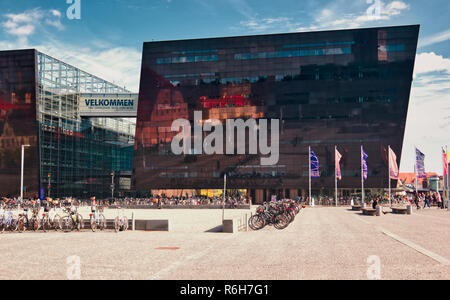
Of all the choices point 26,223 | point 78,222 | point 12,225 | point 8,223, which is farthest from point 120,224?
point 8,223

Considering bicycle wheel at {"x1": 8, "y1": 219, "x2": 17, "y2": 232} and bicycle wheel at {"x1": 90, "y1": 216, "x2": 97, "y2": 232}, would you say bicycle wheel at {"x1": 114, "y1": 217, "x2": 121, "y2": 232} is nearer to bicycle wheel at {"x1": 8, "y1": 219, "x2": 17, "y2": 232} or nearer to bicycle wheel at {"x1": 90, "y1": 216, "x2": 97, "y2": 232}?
bicycle wheel at {"x1": 90, "y1": 216, "x2": 97, "y2": 232}

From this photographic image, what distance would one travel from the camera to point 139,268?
12.1 meters

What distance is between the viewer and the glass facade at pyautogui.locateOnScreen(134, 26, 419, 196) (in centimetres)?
7712

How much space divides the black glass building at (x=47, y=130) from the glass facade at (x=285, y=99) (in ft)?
40.5

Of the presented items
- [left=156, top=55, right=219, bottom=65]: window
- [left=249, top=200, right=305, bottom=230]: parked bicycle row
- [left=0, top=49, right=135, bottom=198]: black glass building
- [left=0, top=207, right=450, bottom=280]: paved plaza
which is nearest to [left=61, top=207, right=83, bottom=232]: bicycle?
[left=0, top=207, right=450, bottom=280]: paved plaza

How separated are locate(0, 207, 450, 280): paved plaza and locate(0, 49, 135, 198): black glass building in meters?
59.8

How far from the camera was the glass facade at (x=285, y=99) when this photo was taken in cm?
7712

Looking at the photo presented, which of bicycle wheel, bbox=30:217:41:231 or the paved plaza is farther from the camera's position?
bicycle wheel, bbox=30:217:41:231

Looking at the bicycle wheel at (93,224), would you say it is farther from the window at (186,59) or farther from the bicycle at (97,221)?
the window at (186,59)

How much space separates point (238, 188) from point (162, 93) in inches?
834

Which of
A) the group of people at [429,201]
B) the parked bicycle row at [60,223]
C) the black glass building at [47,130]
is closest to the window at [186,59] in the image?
the black glass building at [47,130]
